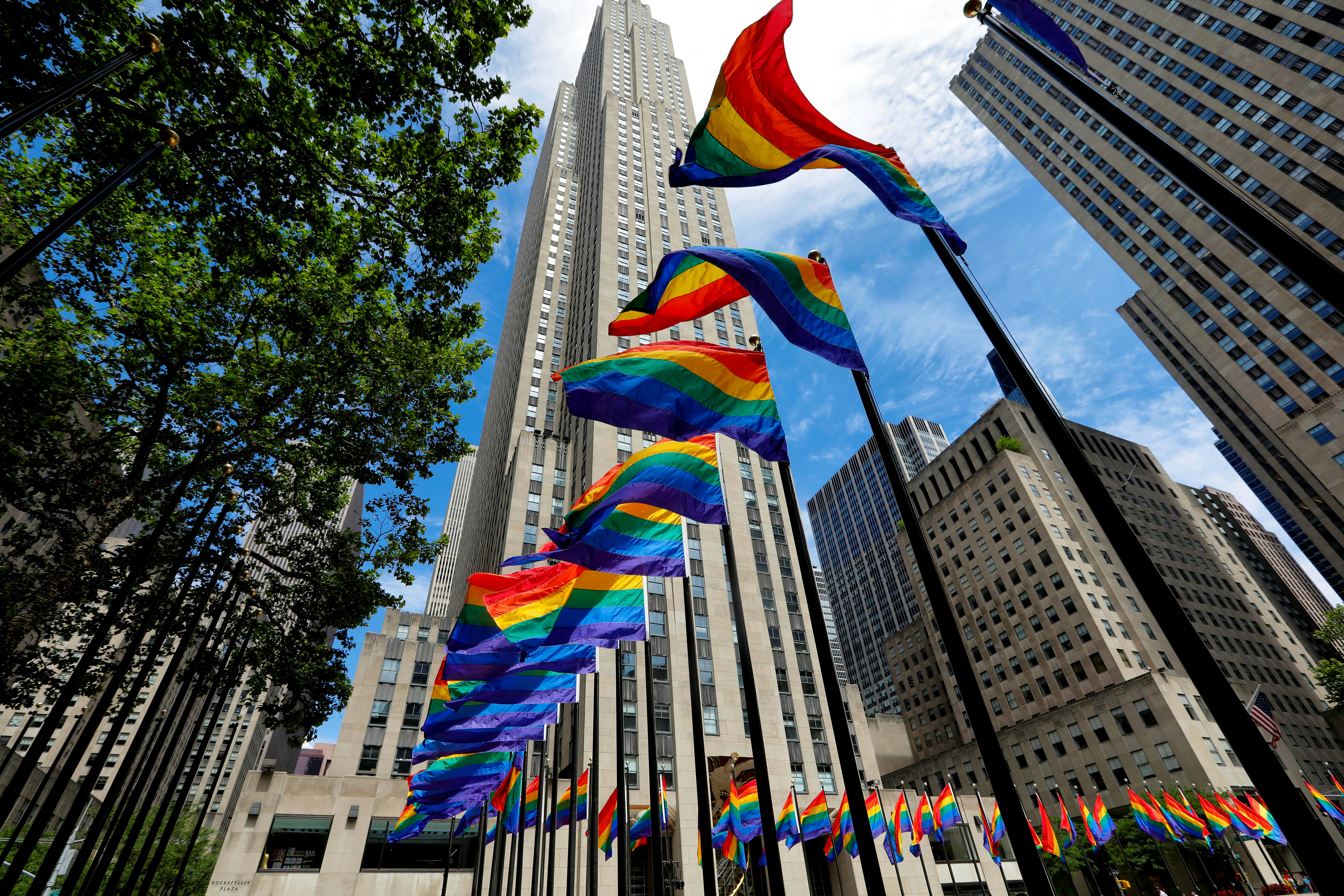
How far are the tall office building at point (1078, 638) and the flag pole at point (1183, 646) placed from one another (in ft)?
183

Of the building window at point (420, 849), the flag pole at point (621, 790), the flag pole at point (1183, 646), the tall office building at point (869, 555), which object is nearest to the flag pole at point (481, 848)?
the building window at point (420, 849)

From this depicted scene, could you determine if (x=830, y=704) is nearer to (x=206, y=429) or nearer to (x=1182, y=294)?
(x=206, y=429)

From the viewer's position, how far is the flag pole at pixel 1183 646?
12.3 feet

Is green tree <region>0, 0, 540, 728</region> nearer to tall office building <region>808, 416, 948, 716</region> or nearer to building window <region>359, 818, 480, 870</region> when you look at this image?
building window <region>359, 818, 480, 870</region>

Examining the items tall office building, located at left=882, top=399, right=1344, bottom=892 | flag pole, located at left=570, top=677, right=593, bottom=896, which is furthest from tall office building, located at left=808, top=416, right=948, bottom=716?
flag pole, located at left=570, top=677, right=593, bottom=896

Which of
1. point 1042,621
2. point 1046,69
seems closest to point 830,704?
point 1046,69

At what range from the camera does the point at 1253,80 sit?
64.9m

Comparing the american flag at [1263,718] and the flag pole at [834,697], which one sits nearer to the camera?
the flag pole at [834,697]

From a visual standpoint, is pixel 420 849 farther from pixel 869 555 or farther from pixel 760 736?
pixel 869 555

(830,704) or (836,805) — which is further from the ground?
(836,805)

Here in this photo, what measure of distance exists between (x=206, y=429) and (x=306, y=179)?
34.3ft

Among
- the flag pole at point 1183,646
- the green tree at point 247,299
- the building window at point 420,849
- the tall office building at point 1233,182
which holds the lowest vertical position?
the flag pole at point 1183,646

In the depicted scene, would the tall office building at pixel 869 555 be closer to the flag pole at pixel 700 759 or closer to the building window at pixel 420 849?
the building window at pixel 420 849

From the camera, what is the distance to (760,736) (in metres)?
10.2
